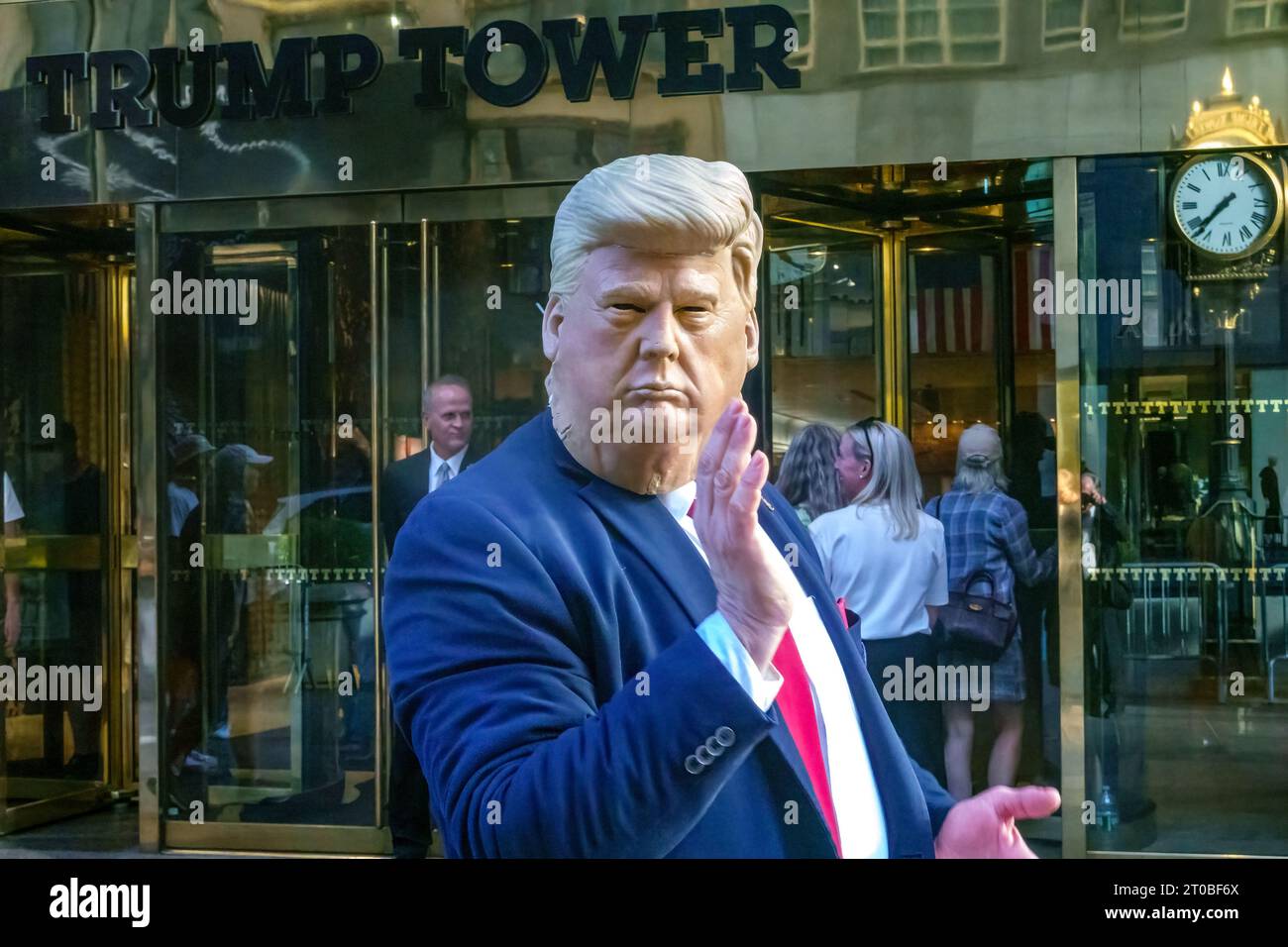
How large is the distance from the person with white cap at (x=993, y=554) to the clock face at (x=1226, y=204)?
86 cm

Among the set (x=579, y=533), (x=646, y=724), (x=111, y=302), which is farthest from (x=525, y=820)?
(x=111, y=302)

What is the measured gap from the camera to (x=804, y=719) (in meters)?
2.70

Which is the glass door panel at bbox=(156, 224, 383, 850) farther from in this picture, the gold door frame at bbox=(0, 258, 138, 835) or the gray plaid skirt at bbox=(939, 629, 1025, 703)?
the gray plaid skirt at bbox=(939, 629, 1025, 703)

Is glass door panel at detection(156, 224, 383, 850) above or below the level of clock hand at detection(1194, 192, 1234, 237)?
below

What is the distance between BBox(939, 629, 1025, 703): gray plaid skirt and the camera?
3662 mm

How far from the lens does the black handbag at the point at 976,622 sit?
11.7 ft

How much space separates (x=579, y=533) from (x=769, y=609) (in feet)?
1.29

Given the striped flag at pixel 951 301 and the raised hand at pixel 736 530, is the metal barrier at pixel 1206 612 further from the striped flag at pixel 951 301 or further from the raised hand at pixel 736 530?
the raised hand at pixel 736 530

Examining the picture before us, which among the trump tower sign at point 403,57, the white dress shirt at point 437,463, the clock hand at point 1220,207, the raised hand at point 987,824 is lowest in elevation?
the raised hand at point 987,824

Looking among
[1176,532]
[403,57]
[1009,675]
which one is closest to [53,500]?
[403,57]

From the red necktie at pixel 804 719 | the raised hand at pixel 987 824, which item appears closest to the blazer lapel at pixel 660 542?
the red necktie at pixel 804 719

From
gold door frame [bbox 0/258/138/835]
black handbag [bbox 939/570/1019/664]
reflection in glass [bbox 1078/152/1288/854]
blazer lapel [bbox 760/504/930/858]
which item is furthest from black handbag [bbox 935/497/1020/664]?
gold door frame [bbox 0/258/138/835]

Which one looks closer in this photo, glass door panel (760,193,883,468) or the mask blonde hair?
the mask blonde hair

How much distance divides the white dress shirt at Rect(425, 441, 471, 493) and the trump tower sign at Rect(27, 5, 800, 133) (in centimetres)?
99
